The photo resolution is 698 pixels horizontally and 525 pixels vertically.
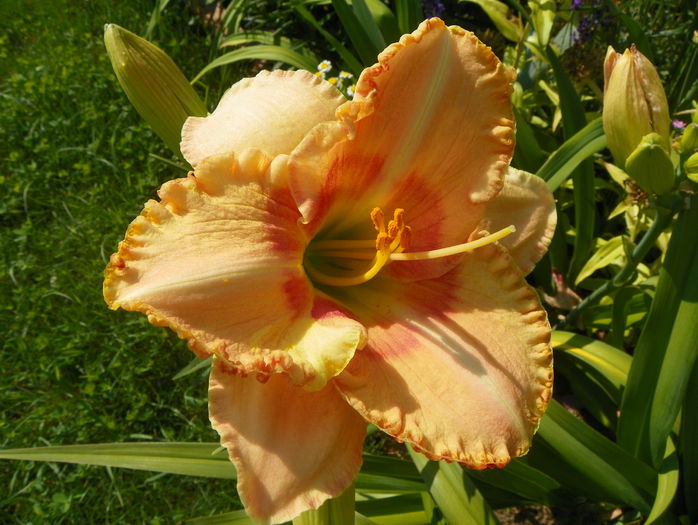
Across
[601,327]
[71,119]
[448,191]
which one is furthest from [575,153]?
[71,119]

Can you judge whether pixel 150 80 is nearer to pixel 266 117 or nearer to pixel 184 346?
pixel 266 117

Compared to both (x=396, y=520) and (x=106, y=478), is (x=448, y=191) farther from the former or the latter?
(x=106, y=478)

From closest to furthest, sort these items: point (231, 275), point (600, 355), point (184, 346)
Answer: point (231, 275) → point (600, 355) → point (184, 346)

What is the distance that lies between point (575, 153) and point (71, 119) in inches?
78.0

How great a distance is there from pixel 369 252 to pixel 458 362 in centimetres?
21

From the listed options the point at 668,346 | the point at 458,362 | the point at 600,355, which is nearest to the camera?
the point at 458,362

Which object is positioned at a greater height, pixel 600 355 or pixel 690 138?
pixel 690 138

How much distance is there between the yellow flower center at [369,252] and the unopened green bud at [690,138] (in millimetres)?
309

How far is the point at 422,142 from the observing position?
80 centimetres

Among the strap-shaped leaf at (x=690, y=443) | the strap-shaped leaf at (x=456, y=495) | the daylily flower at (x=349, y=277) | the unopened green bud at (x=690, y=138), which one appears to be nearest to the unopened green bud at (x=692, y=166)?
the unopened green bud at (x=690, y=138)

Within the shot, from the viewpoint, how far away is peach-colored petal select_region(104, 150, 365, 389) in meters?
0.65

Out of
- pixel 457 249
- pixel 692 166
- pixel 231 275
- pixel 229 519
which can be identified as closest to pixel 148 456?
pixel 229 519

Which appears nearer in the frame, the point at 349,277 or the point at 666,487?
the point at 349,277

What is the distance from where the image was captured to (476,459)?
2.32 ft
